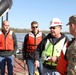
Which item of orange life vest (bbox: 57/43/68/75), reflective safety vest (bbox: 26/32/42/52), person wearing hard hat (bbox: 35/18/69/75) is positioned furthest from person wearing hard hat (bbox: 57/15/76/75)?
reflective safety vest (bbox: 26/32/42/52)

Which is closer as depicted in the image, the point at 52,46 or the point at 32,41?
the point at 52,46

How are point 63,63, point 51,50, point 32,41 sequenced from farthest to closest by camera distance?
point 32,41 < point 51,50 < point 63,63

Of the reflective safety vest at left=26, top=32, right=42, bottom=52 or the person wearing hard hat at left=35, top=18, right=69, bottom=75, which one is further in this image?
the reflective safety vest at left=26, top=32, right=42, bottom=52

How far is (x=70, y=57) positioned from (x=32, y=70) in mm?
2829

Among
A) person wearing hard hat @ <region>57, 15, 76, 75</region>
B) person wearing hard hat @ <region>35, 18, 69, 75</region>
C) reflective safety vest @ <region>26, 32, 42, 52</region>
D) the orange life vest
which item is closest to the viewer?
person wearing hard hat @ <region>57, 15, 76, 75</region>

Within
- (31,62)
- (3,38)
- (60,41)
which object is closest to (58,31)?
(60,41)

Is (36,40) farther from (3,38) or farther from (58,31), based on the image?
(58,31)

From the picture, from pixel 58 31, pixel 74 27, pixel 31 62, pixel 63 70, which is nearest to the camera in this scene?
pixel 74 27

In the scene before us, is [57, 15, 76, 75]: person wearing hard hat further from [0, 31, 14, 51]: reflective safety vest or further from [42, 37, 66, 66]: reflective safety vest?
[0, 31, 14, 51]: reflective safety vest

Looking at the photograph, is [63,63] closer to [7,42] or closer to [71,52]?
[71,52]

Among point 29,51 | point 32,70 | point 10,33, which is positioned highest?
point 10,33

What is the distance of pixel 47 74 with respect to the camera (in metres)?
3.64

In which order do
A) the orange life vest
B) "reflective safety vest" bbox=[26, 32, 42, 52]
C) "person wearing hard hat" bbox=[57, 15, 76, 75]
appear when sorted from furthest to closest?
"reflective safety vest" bbox=[26, 32, 42, 52]
the orange life vest
"person wearing hard hat" bbox=[57, 15, 76, 75]

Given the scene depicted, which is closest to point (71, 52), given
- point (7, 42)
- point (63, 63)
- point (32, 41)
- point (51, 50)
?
point (63, 63)
